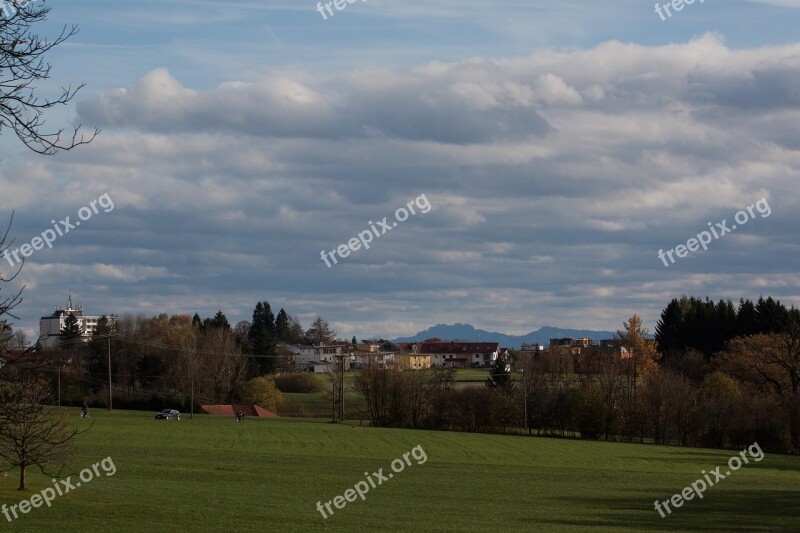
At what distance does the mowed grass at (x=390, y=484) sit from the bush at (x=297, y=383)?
55.8 m

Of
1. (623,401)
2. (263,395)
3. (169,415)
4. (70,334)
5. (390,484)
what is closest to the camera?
(390,484)

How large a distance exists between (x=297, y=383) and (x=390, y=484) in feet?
331

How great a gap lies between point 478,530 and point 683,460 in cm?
4737

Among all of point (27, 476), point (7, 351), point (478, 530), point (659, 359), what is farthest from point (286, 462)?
point (659, 359)

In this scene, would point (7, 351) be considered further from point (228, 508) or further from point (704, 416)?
point (704, 416)

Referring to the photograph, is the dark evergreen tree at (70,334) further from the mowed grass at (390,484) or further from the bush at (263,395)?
the mowed grass at (390,484)

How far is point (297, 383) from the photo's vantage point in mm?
147875

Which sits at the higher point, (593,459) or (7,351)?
(7,351)

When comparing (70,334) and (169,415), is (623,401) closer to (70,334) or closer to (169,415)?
(169,415)

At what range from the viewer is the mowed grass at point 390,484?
31594 mm

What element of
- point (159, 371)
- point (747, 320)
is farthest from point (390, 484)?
point (747, 320)

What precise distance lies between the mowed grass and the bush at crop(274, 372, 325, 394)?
55.8 m

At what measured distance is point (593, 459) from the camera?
71.8 meters

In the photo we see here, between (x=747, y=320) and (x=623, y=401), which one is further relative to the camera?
(x=747, y=320)
